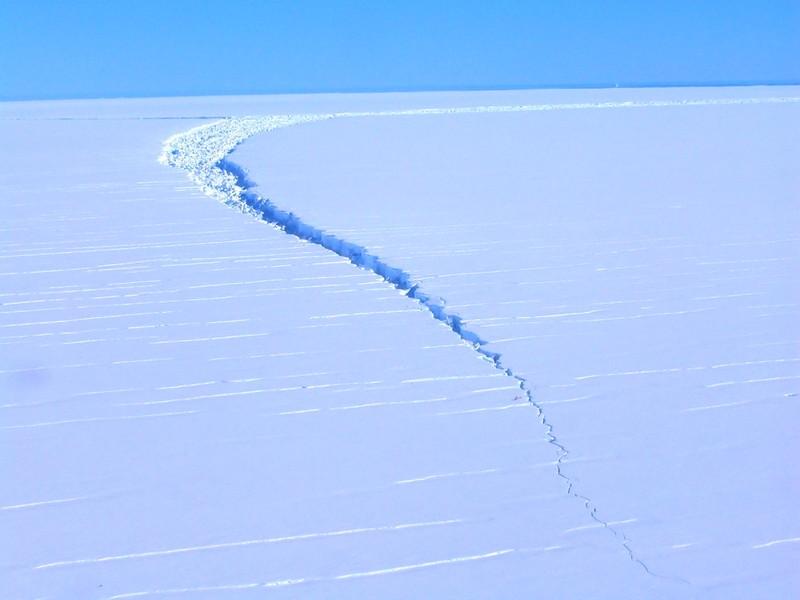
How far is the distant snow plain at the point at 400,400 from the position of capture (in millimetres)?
1868

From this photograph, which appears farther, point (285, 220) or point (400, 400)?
point (285, 220)

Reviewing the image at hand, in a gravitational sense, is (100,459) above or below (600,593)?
above

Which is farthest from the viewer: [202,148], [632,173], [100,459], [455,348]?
[202,148]

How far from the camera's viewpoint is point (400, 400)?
8.84 ft

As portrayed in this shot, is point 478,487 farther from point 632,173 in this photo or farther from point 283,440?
point 632,173

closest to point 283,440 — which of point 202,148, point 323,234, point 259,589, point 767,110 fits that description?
point 259,589

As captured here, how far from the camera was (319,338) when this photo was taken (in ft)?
10.7

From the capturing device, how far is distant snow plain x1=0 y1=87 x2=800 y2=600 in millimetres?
1868

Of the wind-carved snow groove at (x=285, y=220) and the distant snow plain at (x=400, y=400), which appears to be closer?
the distant snow plain at (x=400, y=400)

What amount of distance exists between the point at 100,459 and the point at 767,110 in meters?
17.0

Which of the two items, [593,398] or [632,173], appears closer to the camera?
[593,398]

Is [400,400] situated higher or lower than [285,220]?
lower

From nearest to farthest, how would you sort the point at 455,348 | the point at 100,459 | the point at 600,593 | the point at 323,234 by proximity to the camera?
the point at 600,593, the point at 100,459, the point at 455,348, the point at 323,234

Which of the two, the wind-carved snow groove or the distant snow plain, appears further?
the wind-carved snow groove
